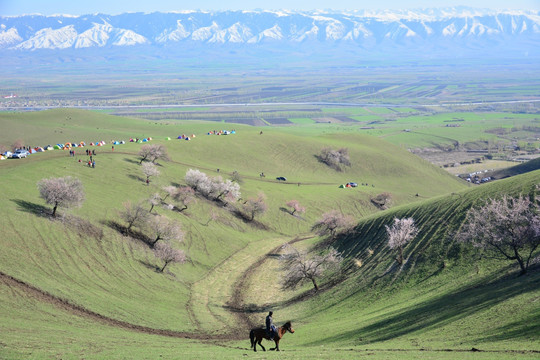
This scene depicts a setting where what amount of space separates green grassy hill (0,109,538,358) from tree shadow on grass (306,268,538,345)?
3.22 ft

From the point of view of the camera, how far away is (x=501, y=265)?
2158 inches

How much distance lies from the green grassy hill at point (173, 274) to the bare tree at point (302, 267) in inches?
89.5

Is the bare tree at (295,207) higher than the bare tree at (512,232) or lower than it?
lower

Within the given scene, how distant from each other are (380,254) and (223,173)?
2515 inches

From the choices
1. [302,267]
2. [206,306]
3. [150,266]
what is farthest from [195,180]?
[206,306]

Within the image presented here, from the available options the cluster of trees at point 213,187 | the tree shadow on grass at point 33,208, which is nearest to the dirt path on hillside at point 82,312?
the tree shadow on grass at point 33,208

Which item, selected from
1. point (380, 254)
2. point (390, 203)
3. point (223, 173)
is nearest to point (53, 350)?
point (380, 254)

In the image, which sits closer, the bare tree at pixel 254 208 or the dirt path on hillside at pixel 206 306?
the dirt path on hillside at pixel 206 306

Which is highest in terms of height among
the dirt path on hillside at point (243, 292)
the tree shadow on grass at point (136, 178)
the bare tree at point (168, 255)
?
the tree shadow on grass at point (136, 178)

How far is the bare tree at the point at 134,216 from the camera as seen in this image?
80750 mm

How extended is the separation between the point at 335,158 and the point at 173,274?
333 ft

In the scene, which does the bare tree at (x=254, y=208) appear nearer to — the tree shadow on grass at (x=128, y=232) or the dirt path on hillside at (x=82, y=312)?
the tree shadow on grass at (x=128, y=232)

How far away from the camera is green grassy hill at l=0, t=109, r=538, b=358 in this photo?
4388 cm

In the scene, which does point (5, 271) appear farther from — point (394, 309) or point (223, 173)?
point (223, 173)
